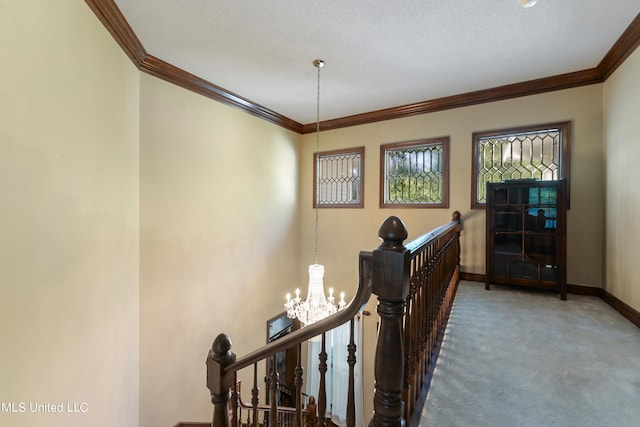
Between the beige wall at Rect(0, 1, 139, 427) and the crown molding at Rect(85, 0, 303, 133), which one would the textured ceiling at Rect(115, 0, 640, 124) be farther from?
the beige wall at Rect(0, 1, 139, 427)

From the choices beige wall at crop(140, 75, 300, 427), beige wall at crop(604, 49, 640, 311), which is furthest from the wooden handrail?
beige wall at crop(604, 49, 640, 311)

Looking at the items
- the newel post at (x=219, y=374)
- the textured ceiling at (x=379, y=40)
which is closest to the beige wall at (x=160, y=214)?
the textured ceiling at (x=379, y=40)

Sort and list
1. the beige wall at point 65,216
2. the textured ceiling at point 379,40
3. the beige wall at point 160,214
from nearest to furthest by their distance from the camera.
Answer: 1. the beige wall at point 65,216
2. the beige wall at point 160,214
3. the textured ceiling at point 379,40

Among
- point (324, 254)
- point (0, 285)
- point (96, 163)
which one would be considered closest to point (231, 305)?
point (324, 254)

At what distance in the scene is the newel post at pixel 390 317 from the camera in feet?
3.19

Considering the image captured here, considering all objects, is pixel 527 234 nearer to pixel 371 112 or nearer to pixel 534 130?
pixel 534 130

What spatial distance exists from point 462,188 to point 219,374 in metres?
3.58

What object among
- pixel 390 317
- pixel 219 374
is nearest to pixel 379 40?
pixel 390 317

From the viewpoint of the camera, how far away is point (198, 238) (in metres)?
3.49

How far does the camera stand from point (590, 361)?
171 cm

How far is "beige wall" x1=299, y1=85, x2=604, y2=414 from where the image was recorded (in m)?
3.07

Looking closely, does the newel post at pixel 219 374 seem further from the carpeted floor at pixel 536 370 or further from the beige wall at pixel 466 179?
the beige wall at pixel 466 179

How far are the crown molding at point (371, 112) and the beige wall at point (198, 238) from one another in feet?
0.45

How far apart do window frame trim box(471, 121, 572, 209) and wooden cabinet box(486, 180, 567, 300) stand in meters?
0.43
